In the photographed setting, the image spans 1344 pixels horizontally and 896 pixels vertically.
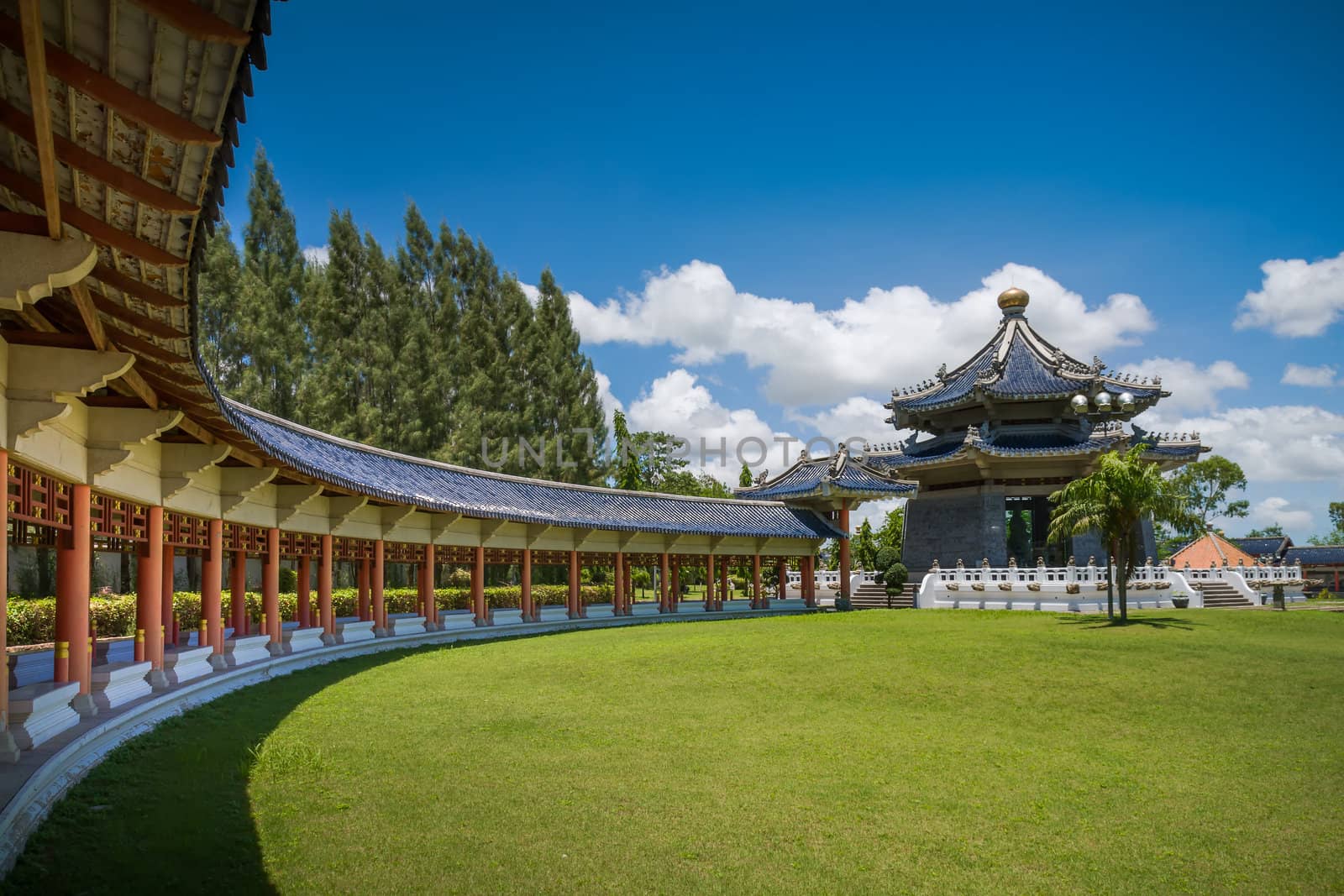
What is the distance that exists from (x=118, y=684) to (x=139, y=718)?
0.50 metres

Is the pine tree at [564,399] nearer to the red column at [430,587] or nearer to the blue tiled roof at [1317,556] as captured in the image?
the red column at [430,587]

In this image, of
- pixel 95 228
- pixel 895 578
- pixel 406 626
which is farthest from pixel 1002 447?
pixel 95 228

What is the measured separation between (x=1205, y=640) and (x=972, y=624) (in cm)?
650

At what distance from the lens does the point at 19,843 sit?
6.50 meters

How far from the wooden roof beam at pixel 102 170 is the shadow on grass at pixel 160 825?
4185 mm

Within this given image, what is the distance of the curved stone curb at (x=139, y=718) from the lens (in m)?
6.77

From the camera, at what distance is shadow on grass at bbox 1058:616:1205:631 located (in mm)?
23188

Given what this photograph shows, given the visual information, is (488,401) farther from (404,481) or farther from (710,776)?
(710,776)

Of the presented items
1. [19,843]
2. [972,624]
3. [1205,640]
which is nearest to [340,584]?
[972,624]

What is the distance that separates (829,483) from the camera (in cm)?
3712

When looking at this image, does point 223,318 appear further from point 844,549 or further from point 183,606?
point 844,549

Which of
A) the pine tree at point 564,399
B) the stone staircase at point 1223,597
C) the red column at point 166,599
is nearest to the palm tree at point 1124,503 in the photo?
the stone staircase at point 1223,597

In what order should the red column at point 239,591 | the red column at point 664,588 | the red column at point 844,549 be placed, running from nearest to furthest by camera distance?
the red column at point 239,591, the red column at point 664,588, the red column at point 844,549

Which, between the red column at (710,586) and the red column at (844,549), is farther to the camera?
the red column at (844,549)
